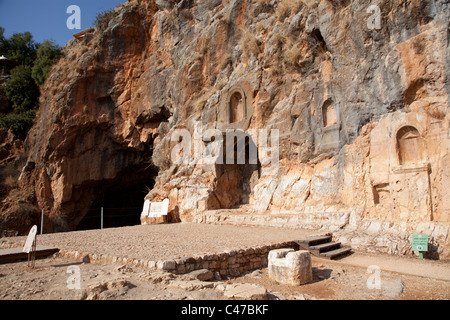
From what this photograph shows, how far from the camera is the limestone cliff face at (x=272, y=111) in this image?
8820 mm

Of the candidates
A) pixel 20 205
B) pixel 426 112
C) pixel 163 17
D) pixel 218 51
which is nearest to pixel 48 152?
pixel 20 205

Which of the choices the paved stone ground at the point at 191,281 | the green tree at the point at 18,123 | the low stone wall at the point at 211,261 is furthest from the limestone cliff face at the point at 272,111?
the low stone wall at the point at 211,261

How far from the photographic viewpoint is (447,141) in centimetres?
816

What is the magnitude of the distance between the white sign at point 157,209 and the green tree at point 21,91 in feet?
60.7

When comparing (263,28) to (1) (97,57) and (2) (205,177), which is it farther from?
(1) (97,57)

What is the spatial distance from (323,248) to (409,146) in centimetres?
409

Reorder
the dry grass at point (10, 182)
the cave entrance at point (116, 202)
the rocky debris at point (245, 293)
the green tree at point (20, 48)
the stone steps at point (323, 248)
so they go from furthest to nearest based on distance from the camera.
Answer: the green tree at point (20, 48), the cave entrance at point (116, 202), the dry grass at point (10, 182), the stone steps at point (323, 248), the rocky debris at point (245, 293)

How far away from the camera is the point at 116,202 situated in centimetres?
2692

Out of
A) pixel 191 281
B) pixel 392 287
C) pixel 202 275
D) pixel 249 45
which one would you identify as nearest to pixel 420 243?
pixel 392 287

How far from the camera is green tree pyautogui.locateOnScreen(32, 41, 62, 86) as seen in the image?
88.6 feet

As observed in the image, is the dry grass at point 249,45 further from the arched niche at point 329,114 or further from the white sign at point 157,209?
the white sign at point 157,209

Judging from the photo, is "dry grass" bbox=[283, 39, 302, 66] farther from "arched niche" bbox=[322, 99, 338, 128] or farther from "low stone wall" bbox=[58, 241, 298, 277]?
"low stone wall" bbox=[58, 241, 298, 277]

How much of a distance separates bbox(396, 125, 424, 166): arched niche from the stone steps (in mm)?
3198

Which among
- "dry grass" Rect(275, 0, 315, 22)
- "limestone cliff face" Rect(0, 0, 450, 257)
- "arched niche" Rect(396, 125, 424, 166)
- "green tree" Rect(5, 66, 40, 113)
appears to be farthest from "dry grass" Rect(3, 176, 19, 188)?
"arched niche" Rect(396, 125, 424, 166)
